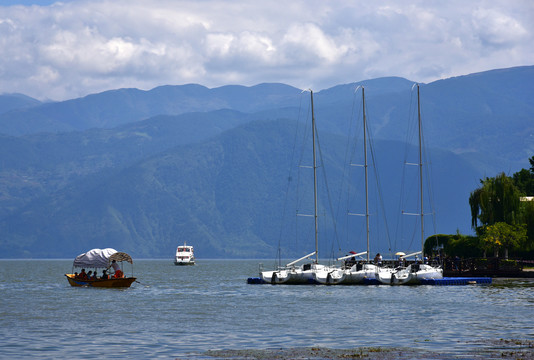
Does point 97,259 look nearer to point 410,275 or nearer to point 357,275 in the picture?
point 357,275

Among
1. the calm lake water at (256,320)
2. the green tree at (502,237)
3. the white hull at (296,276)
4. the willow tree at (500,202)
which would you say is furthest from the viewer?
the willow tree at (500,202)

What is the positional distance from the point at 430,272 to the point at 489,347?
175 ft

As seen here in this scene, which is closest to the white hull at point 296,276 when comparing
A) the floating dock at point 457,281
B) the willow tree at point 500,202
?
the floating dock at point 457,281

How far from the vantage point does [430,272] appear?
9000 centimetres

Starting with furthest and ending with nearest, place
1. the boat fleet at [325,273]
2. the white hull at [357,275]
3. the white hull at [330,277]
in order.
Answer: the white hull at [357,275] → the white hull at [330,277] → the boat fleet at [325,273]

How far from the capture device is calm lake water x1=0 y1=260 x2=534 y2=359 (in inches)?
1575

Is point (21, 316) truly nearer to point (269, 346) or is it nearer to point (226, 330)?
point (226, 330)

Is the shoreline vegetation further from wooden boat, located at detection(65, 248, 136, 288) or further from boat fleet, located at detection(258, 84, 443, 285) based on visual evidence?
boat fleet, located at detection(258, 84, 443, 285)

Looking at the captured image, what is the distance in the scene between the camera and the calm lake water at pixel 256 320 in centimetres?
4000

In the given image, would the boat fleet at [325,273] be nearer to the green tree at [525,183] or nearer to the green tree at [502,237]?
the green tree at [502,237]

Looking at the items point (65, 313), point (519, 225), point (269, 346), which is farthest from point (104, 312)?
point (519, 225)

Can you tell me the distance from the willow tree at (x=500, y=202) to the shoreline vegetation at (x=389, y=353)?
2894 inches

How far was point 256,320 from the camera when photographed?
53.6 metres

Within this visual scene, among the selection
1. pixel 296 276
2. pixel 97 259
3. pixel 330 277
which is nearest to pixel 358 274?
pixel 330 277
